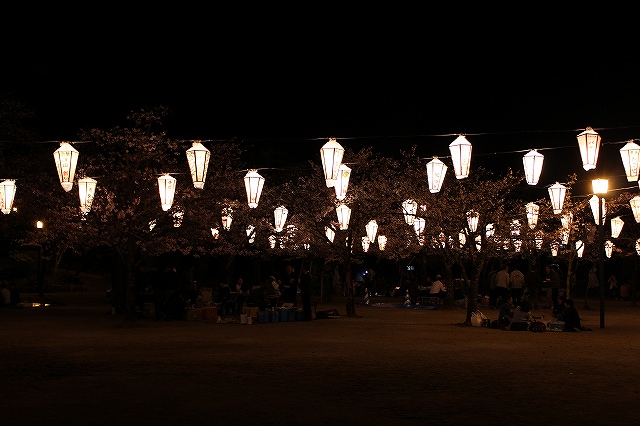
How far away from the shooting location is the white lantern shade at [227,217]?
2384cm

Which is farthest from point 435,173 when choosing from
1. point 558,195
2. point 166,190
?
point 166,190

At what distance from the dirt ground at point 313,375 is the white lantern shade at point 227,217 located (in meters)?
4.64

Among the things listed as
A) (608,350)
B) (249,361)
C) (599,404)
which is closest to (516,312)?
(608,350)

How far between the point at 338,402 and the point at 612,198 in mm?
26248

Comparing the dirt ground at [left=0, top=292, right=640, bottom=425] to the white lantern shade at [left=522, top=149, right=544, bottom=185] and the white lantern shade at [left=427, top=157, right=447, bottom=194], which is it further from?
the white lantern shade at [left=522, top=149, right=544, bottom=185]

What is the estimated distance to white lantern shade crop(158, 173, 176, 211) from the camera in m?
20.3

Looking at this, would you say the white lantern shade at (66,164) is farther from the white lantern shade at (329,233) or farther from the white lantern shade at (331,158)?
the white lantern shade at (329,233)

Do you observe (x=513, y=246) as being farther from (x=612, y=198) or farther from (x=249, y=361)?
(x=249, y=361)

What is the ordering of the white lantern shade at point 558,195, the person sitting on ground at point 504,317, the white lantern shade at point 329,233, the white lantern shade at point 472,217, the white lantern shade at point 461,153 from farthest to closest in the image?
the white lantern shade at point 329,233
the white lantern shade at point 558,195
the white lantern shade at point 472,217
the person sitting on ground at point 504,317
the white lantern shade at point 461,153

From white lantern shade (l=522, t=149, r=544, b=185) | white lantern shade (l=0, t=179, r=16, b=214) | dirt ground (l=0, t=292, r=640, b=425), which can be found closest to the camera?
dirt ground (l=0, t=292, r=640, b=425)

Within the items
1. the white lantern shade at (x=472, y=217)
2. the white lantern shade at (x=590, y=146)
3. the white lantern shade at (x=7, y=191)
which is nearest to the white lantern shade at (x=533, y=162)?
the white lantern shade at (x=590, y=146)

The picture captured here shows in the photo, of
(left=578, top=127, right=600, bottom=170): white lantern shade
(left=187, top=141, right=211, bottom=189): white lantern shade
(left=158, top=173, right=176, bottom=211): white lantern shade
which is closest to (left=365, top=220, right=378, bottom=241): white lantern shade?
(left=158, top=173, right=176, bottom=211): white lantern shade

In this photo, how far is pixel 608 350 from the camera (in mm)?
15320

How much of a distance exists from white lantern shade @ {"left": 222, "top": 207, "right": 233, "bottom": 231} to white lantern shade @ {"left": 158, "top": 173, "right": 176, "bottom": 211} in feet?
10.7
